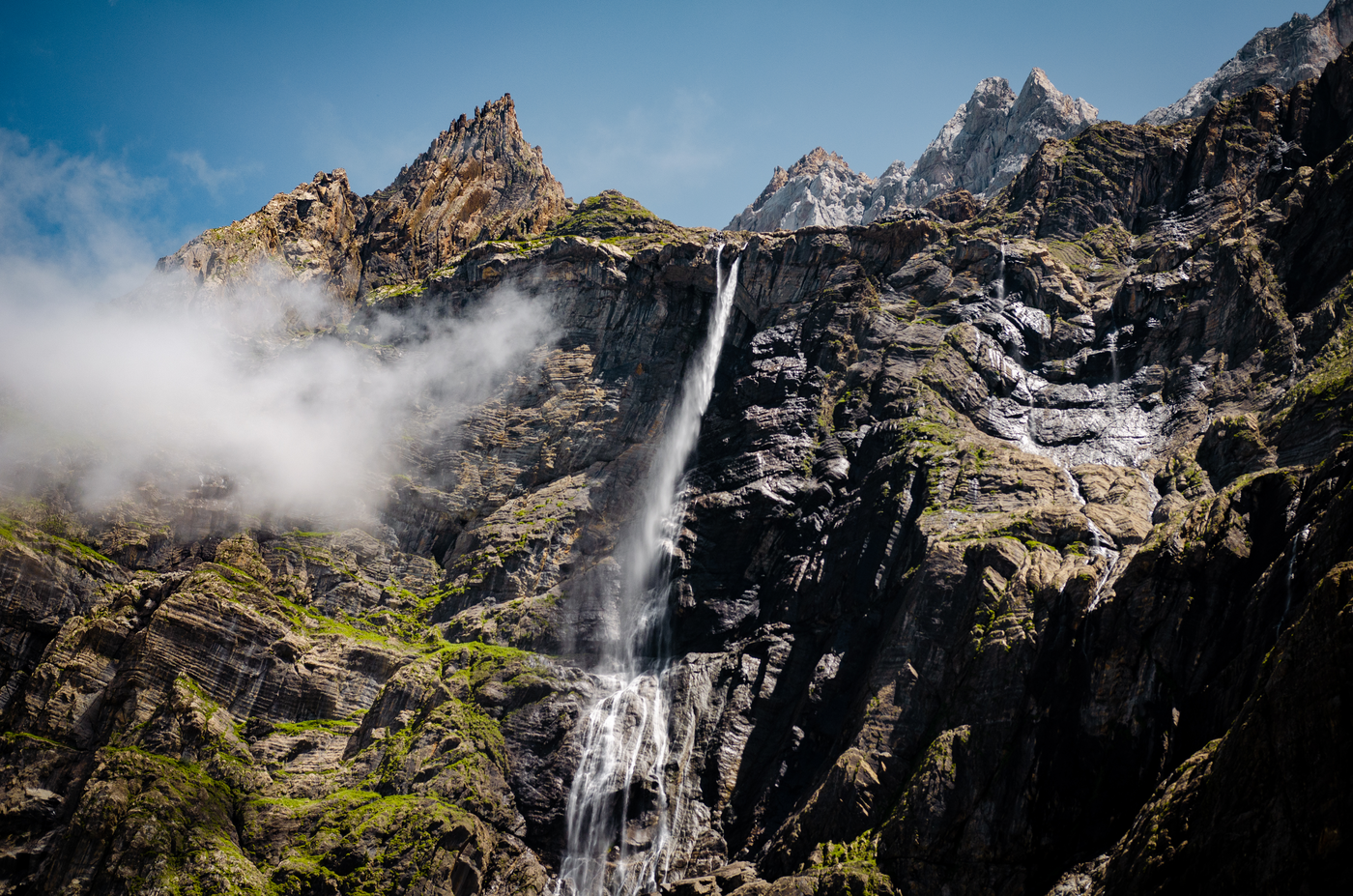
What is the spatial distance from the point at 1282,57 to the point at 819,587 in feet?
393

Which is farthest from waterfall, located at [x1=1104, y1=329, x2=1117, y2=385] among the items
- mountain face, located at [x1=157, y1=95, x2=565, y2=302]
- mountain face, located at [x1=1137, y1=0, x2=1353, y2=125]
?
mountain face, located at [x1=157, y1=95, x2=565, y2=302]

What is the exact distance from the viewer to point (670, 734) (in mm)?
63656

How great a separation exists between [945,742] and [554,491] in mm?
49316

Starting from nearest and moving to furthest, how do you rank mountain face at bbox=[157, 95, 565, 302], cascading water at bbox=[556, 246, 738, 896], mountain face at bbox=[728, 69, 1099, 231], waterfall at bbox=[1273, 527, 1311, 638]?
waterfall at bbox=[1273, 527, 1311, 638], cascading water at bbox=[556, 246, 738, 896], mountain face at bbox=[157, 95, 565, 302], mountain face at bbox=[728, 69, 1099, 231]

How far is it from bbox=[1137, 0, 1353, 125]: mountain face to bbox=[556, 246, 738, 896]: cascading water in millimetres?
96863

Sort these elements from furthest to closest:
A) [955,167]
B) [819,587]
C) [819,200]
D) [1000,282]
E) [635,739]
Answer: [819,200], [955,167], [1000,282], [819,587], [635,739]

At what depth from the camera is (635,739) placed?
208ft

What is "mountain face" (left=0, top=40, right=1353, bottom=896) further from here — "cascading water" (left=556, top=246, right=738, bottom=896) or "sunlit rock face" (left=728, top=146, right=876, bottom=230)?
"sunlit rock face" (left=728, top=146, right=876, bottom=230)

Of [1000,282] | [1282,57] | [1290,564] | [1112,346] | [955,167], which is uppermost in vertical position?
[955,167]

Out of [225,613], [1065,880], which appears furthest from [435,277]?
[1065,880]

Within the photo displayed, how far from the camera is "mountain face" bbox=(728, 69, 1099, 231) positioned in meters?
156

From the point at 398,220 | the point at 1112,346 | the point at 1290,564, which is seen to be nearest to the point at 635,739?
the point at 1290,564

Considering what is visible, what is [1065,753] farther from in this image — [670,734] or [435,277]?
[435,277]

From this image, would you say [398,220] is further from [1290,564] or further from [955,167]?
[1290,564]
